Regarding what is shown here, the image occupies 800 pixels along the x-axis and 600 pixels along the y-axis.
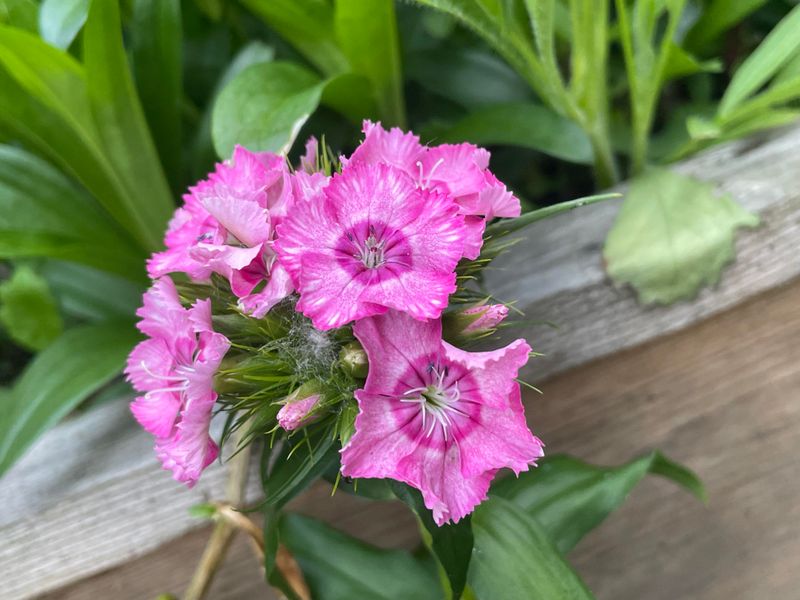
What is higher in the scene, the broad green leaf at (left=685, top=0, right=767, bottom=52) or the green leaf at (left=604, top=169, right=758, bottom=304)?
the broad green leaf at (left=685, top=0, right=767, bottom=52)

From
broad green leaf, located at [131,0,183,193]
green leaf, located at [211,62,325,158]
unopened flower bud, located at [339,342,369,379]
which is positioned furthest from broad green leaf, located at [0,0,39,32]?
unopened flower bud, located at [339,342,369,379]

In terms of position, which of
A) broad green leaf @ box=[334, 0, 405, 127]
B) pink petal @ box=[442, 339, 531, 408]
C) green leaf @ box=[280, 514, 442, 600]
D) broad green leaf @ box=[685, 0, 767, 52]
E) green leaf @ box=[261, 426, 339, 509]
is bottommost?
green leaf @ box=[280, 514, 442, 600]

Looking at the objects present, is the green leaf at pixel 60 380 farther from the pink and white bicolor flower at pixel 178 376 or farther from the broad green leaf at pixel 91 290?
the pink and white bicolor flower at pixel 178 376

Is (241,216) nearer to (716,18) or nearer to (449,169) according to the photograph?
(449,169)

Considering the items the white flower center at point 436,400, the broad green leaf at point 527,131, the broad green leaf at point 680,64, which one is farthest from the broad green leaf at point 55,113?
the broad green leaf at point 680,64

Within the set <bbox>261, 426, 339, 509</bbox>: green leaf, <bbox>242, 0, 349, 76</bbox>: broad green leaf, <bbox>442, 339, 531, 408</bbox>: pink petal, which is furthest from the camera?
<bbox>242, 0, 349, 76</bbox>: broad green leaf

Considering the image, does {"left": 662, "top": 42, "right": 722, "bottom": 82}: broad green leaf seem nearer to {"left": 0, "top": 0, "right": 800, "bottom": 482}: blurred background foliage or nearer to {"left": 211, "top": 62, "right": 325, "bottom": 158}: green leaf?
{"left": 0, "top": 0, "right": 800, "bottom": 482}: blurred background foliage

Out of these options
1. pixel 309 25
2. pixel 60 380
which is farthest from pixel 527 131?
pixel 60 380

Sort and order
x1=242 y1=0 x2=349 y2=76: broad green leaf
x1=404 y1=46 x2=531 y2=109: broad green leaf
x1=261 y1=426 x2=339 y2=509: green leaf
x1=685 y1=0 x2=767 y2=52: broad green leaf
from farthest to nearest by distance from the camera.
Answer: x1=404 y1=46 x2=531 y2=109: broad green leaf
x1=685 y1=0 x2=767 y2=52: broad green leaf
x1=242 y1=0 x2=349 y2=76: broad green leaf
x1=261 y1=426 x2=339 y2=509: green leaf
